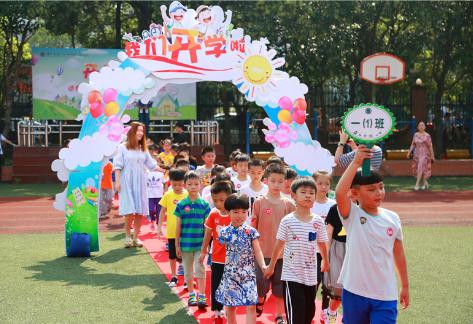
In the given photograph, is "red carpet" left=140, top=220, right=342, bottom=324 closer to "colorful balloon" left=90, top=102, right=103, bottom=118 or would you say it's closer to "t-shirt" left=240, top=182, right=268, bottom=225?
"t-shirt" left=240, top=182, right=268, bottom=225

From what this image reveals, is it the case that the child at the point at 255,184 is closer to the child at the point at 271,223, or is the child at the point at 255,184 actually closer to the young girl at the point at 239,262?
the child at the point at 271,223

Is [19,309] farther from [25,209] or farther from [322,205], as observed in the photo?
[25,209]

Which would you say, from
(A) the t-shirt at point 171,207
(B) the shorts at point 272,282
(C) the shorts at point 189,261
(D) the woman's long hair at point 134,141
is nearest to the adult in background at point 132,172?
(D) the woman's long hair at point 134,141

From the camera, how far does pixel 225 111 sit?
2830cm

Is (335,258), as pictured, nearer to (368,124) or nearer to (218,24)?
(368,124)

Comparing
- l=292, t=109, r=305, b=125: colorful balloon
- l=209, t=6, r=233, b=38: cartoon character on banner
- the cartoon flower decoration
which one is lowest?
l=292, t=109, r=305, b=125: colorful balloon

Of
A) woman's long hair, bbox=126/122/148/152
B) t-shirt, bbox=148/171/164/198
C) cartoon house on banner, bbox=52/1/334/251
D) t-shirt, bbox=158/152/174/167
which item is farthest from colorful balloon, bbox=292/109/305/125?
t-shirt, bbox=158/152/174/167

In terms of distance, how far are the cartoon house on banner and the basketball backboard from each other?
1565 centimetres

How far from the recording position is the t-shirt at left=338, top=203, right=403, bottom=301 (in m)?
5.37

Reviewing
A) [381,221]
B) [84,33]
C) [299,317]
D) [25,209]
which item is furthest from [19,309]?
[84,33]

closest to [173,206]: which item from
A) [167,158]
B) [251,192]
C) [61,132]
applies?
[251,192]

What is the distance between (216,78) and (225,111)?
1681 centimetres

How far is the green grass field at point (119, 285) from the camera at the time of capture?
791 centimetres

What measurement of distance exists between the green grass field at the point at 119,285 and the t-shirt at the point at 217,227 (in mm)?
707
